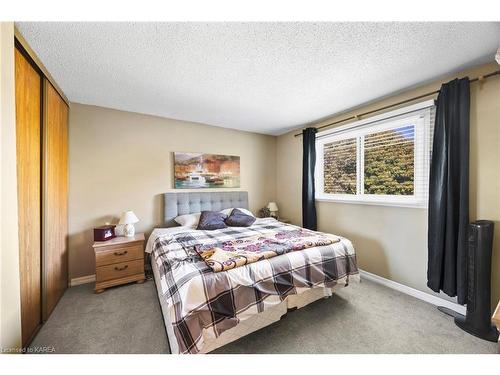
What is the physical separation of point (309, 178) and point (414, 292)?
197 centimetres

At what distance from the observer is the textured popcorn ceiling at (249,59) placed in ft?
4.24

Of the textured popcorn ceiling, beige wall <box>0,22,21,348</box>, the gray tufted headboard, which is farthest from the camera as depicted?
the gray tufted headboard

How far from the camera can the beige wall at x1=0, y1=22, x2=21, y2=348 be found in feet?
3.15

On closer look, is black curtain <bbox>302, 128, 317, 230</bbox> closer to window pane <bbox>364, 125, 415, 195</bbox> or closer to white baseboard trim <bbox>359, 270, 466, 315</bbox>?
window pane <bbox>364, 125, 415, 195</bbox>

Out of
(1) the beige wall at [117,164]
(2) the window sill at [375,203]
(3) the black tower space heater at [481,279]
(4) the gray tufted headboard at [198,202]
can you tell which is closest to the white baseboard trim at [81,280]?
(1) the beige wall at [117,164]

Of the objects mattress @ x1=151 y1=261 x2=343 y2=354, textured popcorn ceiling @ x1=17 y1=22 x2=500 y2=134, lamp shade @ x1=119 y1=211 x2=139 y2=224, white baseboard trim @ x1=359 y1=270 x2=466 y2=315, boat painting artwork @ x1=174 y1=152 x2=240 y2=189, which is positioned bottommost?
white baseboard trim @ x1=359 y1=270 x2=466 y2=315

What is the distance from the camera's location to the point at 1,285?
0.93 metres

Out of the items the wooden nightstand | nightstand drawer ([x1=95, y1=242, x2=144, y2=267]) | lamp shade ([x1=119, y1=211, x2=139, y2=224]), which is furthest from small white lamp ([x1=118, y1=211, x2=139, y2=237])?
nightstand drawer ([x1=95, y1=242, x2=144, y2=267])

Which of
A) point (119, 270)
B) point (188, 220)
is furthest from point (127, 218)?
point (188, 220)

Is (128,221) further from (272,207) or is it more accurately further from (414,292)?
(414,292)

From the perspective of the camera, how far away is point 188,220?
2.82m

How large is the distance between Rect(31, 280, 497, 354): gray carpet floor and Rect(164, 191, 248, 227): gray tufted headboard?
3.89 feet

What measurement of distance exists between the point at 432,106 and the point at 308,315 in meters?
2.56
